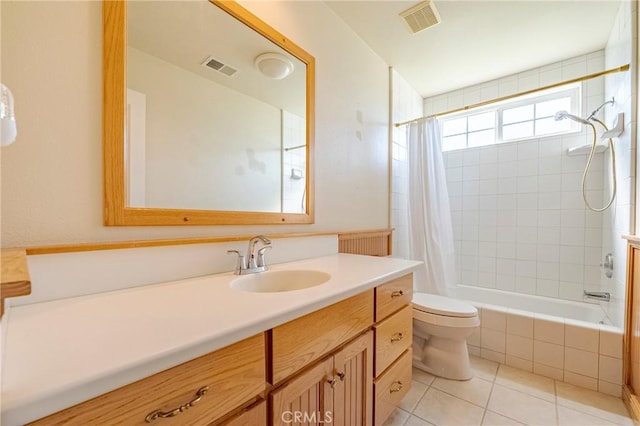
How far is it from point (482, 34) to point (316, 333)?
2.24 meters

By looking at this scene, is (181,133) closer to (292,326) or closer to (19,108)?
(19,108)

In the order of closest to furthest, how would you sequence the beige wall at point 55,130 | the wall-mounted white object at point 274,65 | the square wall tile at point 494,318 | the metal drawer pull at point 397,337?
the beige wall at point 55,130, the metal drawer pull at point 397,337, the wall-mounted white object at point 274,65, the square wall tile at point 494,318

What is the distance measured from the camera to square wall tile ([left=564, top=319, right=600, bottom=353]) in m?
1.51

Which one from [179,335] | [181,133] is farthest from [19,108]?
[179,335]

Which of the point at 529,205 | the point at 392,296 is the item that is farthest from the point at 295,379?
the point at 529,205

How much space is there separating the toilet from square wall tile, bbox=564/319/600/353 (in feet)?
1.76

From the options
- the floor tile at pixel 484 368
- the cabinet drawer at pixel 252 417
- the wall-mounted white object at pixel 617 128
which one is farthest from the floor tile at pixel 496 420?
the wall-mounted white object at pixel 617 128

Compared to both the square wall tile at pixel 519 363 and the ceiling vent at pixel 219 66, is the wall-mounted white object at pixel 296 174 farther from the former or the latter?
the square wall tile at pixel 519 363

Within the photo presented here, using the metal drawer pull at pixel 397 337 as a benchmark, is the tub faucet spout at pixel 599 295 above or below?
below

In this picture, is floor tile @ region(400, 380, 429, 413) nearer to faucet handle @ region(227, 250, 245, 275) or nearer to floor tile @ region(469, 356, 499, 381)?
floor tile @ region(469, 356, 499, 381)

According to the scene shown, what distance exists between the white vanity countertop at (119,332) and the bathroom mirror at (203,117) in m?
0.28

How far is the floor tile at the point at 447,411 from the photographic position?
4.23 ft

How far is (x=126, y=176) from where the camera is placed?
2.69 feet

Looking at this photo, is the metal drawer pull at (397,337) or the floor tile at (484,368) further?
the floor tile at (484,368)
